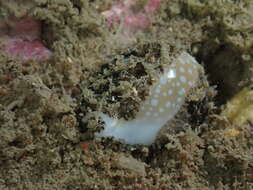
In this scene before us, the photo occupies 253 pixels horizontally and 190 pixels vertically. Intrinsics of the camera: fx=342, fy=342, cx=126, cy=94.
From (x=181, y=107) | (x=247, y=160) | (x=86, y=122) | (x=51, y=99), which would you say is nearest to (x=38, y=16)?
(x=51, y=99)

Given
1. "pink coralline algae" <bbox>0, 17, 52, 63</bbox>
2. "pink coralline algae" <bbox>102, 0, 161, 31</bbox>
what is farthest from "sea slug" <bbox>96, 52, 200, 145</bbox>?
"pink coralline algae" <bbox>0, 17, 52, 63</bbox>

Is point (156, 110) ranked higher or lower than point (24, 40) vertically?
lower

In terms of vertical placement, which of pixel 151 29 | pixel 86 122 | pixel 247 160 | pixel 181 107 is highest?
pixel 151 29

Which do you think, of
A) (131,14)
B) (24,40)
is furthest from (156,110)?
(24,40)

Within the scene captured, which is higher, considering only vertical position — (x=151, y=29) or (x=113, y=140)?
(x=151, y=29)

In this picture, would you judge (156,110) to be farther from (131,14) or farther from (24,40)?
(24,40)

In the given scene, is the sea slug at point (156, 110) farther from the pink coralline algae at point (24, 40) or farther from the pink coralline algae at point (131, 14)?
the pink coralline algae at point (24, 40)

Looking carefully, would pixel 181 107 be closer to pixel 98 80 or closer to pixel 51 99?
pixel 98 80

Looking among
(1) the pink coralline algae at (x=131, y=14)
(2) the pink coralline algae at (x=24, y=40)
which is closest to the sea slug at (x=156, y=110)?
(1) the pink coralline algae at (x=131, y=14)
